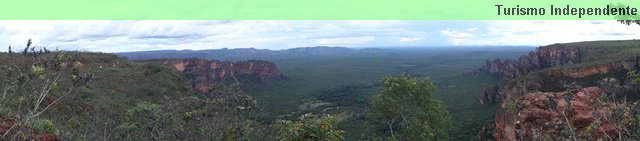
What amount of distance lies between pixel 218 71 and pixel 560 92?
93.4m

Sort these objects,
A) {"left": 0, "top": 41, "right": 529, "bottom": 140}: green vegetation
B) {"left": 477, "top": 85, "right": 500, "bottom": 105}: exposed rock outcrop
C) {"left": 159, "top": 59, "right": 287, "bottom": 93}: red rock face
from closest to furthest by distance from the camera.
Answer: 1. {"left": 0, "top": 41, "right": 529, "bottom": 140}: green vegetation
2. {"left": 477, "top": 85, "right": 500, "bottom": 105}: exposed rock outcrop
3. {"left": 159, "top": 59, "right": 287, "bottom": 93}: red rock face

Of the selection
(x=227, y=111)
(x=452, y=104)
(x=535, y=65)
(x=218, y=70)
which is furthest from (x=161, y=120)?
(x=218, y=70)

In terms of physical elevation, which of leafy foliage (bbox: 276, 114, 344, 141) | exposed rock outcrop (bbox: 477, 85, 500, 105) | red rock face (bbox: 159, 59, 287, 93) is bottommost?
exposed rock outcrop (bbox: 477, 85, 500, 105)

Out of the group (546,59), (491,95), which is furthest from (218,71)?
(546,59)

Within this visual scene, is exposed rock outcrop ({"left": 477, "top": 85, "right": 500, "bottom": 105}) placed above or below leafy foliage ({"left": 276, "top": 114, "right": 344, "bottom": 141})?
below

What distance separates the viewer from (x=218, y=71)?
125 m

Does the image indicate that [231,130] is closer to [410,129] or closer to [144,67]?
[410,129]

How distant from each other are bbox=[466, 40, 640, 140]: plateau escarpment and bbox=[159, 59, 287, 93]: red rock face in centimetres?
5272

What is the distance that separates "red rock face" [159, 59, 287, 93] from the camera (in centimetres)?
10569

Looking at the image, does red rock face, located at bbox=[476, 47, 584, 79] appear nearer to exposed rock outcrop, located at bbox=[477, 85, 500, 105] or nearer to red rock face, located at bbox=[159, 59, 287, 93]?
exposed rock outcrop, located at bbox=[477, 85, 500, 105]

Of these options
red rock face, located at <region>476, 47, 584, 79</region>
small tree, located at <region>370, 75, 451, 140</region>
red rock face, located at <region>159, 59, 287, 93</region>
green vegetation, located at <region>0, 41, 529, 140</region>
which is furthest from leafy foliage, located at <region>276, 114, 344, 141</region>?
red rock face, located at <region>476, 47, 584, 79</region>

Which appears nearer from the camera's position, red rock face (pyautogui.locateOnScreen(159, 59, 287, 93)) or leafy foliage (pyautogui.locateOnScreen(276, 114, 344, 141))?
leafy foliage (pyautogui.locateOnScreen(276, 114, 344, 141))

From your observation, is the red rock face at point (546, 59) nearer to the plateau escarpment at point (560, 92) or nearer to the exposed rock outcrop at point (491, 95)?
the plateau escarpment at point (560, 92)

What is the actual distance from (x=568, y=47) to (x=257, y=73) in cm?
7590
